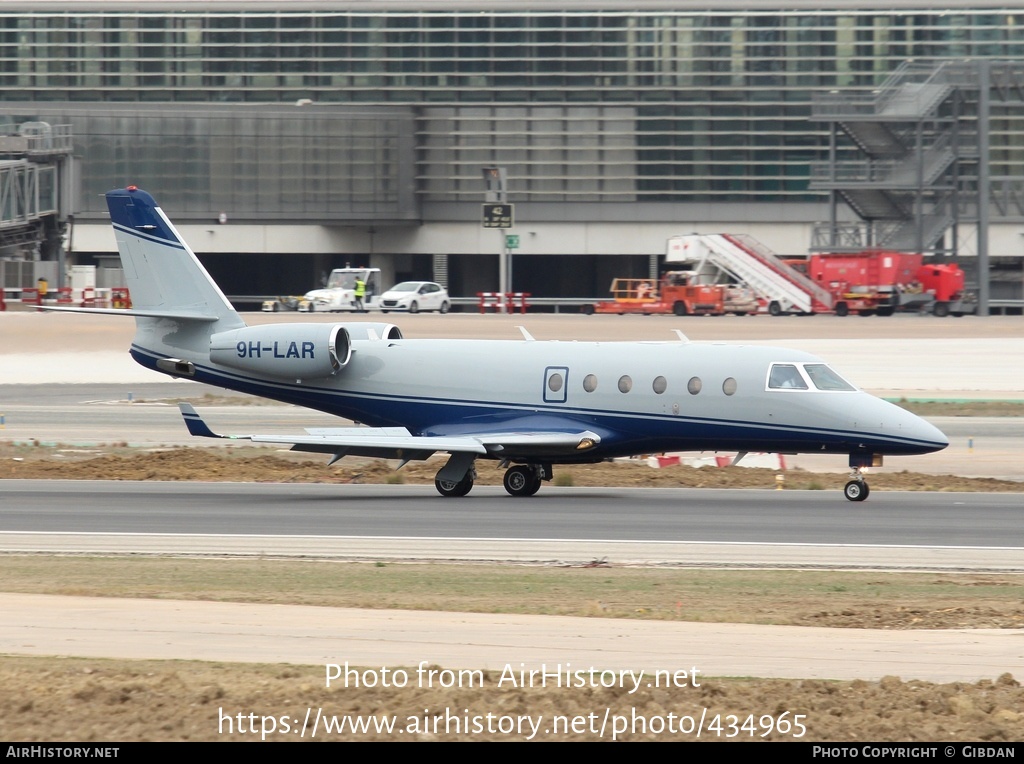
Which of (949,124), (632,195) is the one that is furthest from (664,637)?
(632,195)

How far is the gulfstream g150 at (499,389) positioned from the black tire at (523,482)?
26mm

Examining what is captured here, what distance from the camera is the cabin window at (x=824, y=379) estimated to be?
2566cm

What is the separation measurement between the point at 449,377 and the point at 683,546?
8184mm

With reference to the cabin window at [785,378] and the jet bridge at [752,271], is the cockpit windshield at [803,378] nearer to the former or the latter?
the cabin window at [785,378]

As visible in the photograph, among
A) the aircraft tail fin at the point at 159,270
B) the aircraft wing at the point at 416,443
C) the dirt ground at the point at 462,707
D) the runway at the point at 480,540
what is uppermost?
the aircraft tail fin at the point at 159,270

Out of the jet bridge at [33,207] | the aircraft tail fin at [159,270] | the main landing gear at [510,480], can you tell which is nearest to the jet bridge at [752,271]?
the jet bridge at [33,207]

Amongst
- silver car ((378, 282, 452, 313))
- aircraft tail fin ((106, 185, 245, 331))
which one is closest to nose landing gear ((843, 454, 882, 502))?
aircraft tail fin ((106, 185, 245, 331))

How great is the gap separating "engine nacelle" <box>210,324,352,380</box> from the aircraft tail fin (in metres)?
1.13

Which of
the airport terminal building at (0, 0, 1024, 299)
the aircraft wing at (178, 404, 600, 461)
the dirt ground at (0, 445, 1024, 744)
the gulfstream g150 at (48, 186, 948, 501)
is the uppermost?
the airport terminal building at (0, 0, 1024, 299)

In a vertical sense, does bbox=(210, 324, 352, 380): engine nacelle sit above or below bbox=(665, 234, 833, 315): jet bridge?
below

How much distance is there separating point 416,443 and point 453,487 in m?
1.58

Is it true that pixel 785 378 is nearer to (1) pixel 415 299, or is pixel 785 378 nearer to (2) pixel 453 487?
(2) pixel 453 487

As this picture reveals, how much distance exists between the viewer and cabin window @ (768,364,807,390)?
2562cm

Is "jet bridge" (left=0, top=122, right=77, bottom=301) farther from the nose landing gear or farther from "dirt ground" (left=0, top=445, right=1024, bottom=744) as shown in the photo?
"dirt ground" (left=0, top=445, right=1024, bottom=744)
